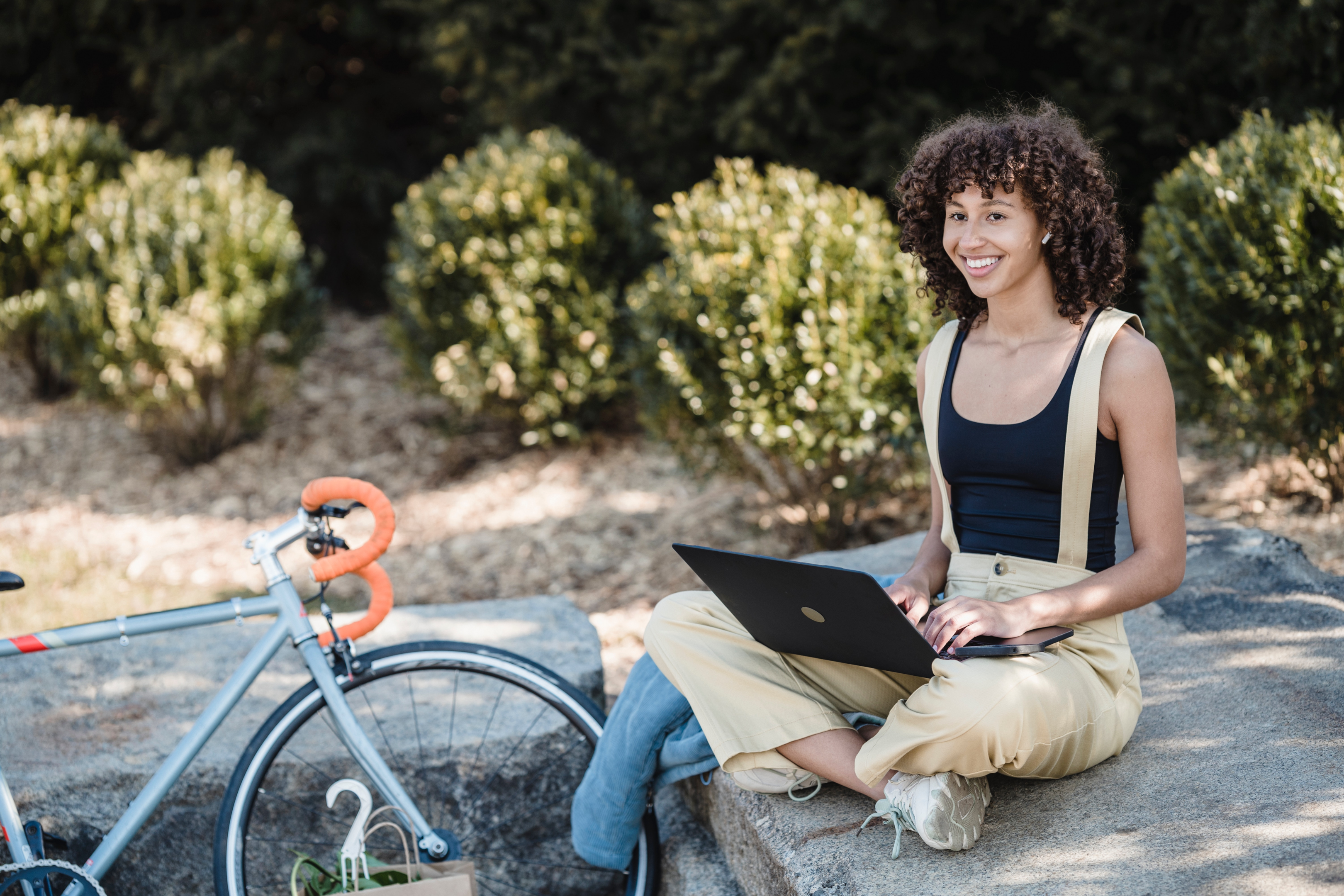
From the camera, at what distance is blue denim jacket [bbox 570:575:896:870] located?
2.39m

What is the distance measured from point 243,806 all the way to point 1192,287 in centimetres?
319

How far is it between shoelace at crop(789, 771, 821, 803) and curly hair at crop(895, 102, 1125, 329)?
1053 millimetres

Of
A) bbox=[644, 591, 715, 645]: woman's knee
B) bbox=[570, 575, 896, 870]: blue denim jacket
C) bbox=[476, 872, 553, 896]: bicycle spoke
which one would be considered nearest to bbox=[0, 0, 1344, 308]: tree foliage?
bbox=[644, 591, 715, 645]: woman's knee

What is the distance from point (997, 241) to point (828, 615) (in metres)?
0.80

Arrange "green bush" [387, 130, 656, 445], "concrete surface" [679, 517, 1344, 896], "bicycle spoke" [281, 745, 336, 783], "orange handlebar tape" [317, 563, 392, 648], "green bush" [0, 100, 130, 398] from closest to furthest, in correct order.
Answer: "concrete surface" [679, 517, 1344, 896], "orange handlebar tape" [317, 563, 392, 648], "bicycle spoke" [281, 745, 336, 783], "green bush" [387, 130, 656, 445], "green bush" [0, 100, 130, 398]

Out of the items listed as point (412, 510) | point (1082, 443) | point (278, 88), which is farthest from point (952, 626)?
point (278, 88)

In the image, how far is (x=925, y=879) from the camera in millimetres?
1881

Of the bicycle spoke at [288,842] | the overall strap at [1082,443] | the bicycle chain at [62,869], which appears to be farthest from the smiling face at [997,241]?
the bicycle chain at [62,869]

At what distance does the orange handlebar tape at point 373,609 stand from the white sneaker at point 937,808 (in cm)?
114

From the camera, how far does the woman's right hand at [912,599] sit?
7.17ft

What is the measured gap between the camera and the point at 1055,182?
Answer: 2078 mm

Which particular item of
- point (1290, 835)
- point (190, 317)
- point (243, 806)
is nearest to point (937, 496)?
point (1290, 835)

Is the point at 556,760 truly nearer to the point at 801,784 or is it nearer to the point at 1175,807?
the point at 801,784

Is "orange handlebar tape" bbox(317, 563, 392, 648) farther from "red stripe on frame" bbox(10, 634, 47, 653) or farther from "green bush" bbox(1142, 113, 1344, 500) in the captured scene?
"green bush" bbox(1142, 113, 1344, 500)
